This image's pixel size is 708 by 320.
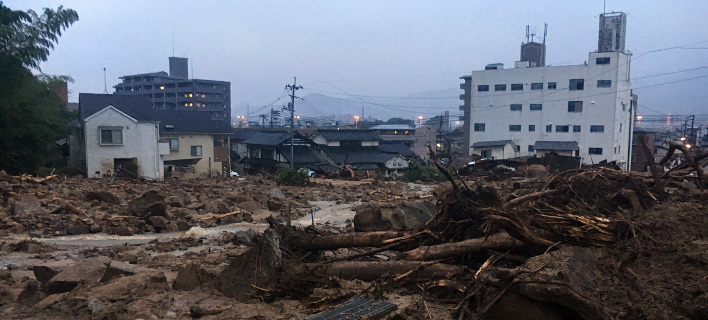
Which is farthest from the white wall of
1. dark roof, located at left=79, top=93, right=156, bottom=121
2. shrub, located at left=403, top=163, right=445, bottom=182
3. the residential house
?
dark roof, located at left=79, top=93, right=156, bottom=121

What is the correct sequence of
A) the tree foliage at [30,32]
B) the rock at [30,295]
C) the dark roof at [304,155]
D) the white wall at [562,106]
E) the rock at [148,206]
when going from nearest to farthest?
1. the rock at [30,295]
2. the rock at [148,206]
3. the tree foliage at [30,32]
4. the dark roof at [304,155]
5. the white wall at [562,106]

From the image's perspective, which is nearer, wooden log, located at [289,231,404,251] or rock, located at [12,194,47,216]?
wooden log, located at [289,231,404,251]

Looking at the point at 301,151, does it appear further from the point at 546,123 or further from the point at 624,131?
the point at 624,131

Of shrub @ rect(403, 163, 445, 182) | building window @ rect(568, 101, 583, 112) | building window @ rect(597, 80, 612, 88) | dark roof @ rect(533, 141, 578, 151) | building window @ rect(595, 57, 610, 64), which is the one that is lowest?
shrub @ rect(403, 163, 445, 182)

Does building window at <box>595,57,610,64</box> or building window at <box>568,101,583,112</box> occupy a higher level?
building window at <box>595,57,610,64</box>

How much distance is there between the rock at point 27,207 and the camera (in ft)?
35.2

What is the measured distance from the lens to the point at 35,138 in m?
19.5

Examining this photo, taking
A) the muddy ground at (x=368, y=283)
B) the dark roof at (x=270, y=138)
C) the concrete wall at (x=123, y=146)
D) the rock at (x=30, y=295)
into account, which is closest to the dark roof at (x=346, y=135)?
the dark roof at (x=270, y=138)

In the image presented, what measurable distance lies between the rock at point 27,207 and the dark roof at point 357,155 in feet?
72.0

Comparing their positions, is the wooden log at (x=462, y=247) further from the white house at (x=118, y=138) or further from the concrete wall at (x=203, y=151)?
the concrete wall at (x=203, y=151)

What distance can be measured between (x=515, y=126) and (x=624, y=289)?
1632 inches

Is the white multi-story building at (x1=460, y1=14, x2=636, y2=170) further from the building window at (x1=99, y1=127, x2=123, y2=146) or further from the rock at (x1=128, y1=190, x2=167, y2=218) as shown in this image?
the rock at (x1=128, y1=190, x2=167, y2=218)

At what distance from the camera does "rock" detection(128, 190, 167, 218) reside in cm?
1096

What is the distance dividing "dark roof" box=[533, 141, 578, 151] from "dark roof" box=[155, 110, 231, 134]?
2515 centimetres
